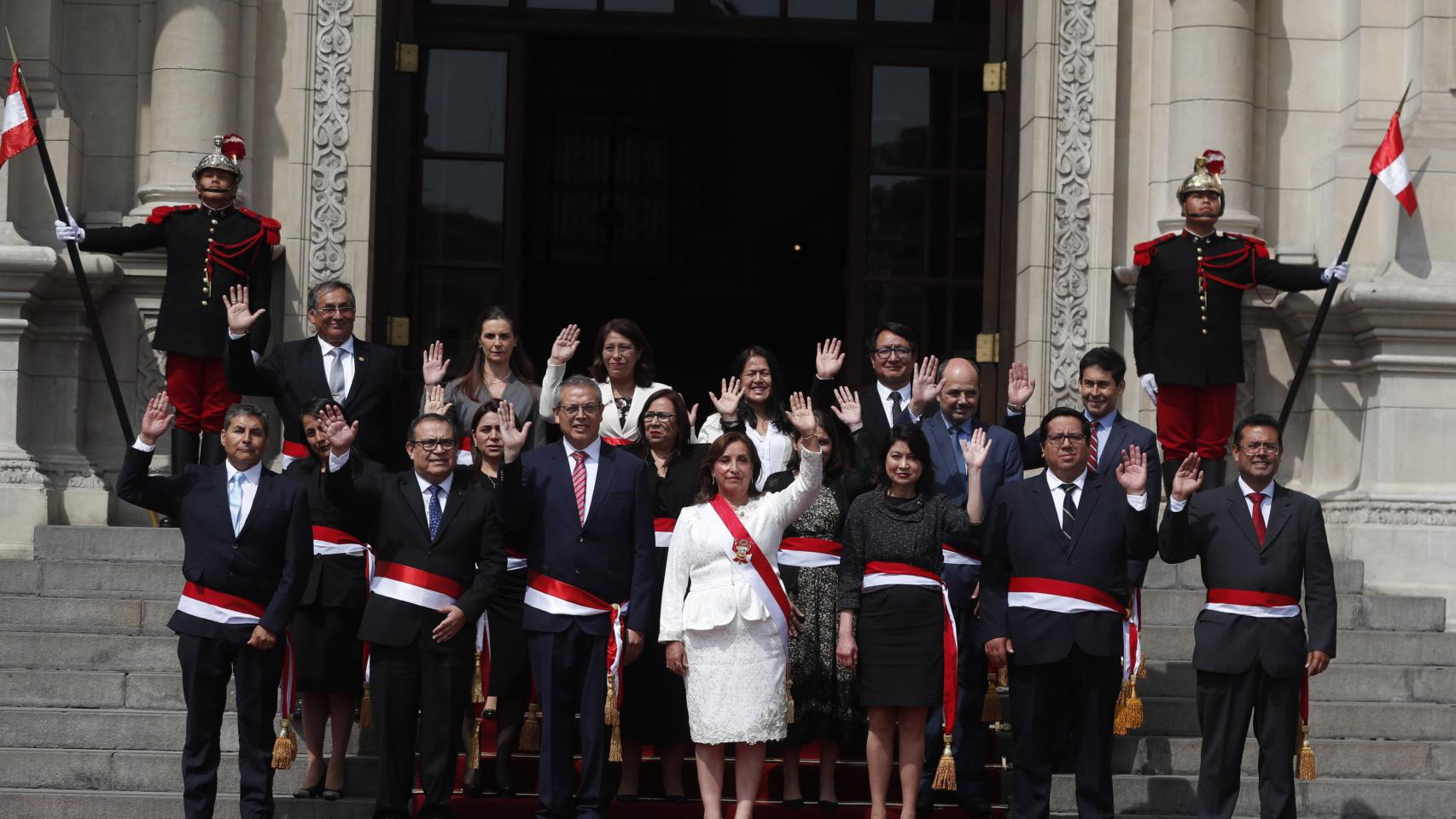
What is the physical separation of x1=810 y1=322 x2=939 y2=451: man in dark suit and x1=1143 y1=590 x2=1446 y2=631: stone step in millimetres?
1826

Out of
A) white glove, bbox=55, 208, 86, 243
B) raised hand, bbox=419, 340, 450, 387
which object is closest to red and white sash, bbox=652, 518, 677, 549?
raised hand, bbox=419, 340, 450, 387

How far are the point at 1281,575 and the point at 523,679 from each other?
10.5ft

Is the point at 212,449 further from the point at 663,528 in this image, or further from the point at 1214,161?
the point at 1214,161

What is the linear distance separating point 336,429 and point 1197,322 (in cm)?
471

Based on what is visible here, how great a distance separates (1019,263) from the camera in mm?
11875

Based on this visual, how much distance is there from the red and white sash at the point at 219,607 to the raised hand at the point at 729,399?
6.87 feet

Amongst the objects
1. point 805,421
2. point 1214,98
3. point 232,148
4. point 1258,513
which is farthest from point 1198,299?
point 232,148

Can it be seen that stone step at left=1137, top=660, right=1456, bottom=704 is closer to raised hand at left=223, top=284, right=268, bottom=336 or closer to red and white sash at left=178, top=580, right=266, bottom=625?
red and white sash at left=178, top=580, right=266, bottom=625

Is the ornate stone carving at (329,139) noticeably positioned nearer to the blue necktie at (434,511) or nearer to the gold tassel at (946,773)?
the blue necktie at (434,511)

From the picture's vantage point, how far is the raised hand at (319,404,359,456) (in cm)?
792

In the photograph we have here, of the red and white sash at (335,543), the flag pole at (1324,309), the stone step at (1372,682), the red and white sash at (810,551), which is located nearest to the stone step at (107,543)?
the red and white sash at (335,543)

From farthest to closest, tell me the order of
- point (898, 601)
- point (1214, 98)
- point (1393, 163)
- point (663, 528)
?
point (1214, 98), point (1393, 163), point (663, 528), point (898, 601)

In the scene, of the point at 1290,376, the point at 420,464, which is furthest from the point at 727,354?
the point at 420,464

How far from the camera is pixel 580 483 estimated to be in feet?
26.9
